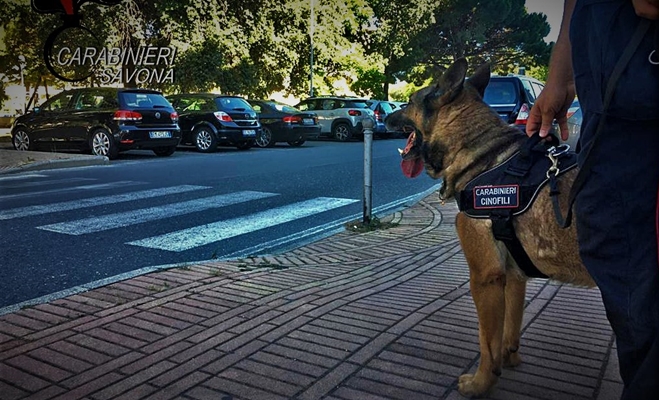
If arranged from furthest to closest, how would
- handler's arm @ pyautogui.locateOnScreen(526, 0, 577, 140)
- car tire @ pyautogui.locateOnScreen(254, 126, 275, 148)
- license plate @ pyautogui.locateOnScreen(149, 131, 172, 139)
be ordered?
car tire @ pyautogui.locateOnScreen(254, 126, 275, 148), license plate @ pyautogui.locateOnScreen(149, 131, 172, 139), handler's arm @ pyautogui.locateOnScreen(526, 0, 577, 140)

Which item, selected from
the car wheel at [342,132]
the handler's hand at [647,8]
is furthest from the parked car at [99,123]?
the handler's hand at [647,8]

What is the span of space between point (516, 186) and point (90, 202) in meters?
7.17

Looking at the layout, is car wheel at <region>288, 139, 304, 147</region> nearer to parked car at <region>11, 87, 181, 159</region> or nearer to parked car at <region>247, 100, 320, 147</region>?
parked car at <region>247, 100, 320, 147</region>

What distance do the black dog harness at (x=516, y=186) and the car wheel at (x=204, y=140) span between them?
1544 centimetres

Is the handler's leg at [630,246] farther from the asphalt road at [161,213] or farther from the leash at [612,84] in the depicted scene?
the asphalt road at [161,213]

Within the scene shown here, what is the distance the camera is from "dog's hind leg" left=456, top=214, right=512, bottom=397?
2.32 meters

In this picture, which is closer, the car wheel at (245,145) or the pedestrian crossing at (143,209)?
the pedestrian crossing at (143,209)

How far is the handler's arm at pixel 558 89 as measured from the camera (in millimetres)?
1882

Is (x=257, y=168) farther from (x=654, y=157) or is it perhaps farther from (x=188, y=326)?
(x=654, y=157)

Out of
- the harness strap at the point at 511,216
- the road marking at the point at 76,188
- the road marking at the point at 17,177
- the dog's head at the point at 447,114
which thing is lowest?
the road marking at the point at 76,188

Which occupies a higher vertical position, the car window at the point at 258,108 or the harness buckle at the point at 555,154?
the car window at the point at 258,108

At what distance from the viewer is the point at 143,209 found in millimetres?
7520

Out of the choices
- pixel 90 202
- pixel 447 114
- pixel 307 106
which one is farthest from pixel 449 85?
pixel 307 106

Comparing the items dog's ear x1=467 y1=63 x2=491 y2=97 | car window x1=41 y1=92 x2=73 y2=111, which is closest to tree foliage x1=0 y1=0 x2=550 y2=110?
car window x1=41 y1=92 x2=73 y2=111
